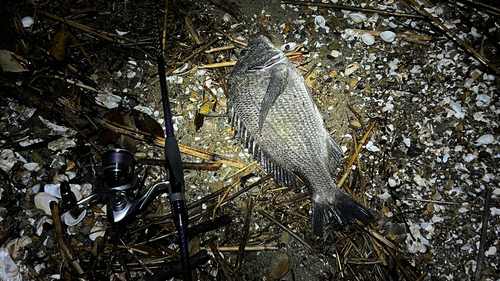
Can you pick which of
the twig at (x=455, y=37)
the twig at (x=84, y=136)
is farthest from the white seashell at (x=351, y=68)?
the twig at (x=84, y=136)

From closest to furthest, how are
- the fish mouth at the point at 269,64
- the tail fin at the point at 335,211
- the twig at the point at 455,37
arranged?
the tail fin at the point at 335,211
the fish mouth at the point at 269,64
the twig at the point at 455,37

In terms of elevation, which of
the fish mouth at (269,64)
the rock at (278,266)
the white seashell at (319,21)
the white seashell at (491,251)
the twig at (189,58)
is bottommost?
the white seashell at (491,251)

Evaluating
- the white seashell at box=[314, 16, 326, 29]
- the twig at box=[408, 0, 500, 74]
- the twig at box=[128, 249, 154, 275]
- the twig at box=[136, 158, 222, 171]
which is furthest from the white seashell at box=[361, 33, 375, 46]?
the twig at box=[128, 249, 154, 275]

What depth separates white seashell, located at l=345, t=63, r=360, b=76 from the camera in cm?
257

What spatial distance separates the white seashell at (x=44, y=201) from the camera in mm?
2291

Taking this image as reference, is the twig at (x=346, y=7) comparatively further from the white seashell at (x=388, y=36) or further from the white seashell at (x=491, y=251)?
the white seashell at (x=491, y=251)

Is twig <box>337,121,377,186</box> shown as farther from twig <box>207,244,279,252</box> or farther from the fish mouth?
the fish mouth

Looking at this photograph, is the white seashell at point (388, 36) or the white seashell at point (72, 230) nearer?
the white seashell at point (72, 230)

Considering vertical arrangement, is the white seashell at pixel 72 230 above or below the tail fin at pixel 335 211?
above

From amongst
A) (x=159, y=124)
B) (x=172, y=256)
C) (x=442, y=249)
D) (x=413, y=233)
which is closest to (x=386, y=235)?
(x=413, y=233)

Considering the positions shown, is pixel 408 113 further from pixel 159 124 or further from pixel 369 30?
pixel 159 124

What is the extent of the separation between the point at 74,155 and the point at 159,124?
0.67 metres

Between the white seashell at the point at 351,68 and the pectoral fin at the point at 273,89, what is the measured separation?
24.5 inches

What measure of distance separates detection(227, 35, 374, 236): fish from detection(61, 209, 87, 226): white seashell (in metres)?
1.28
